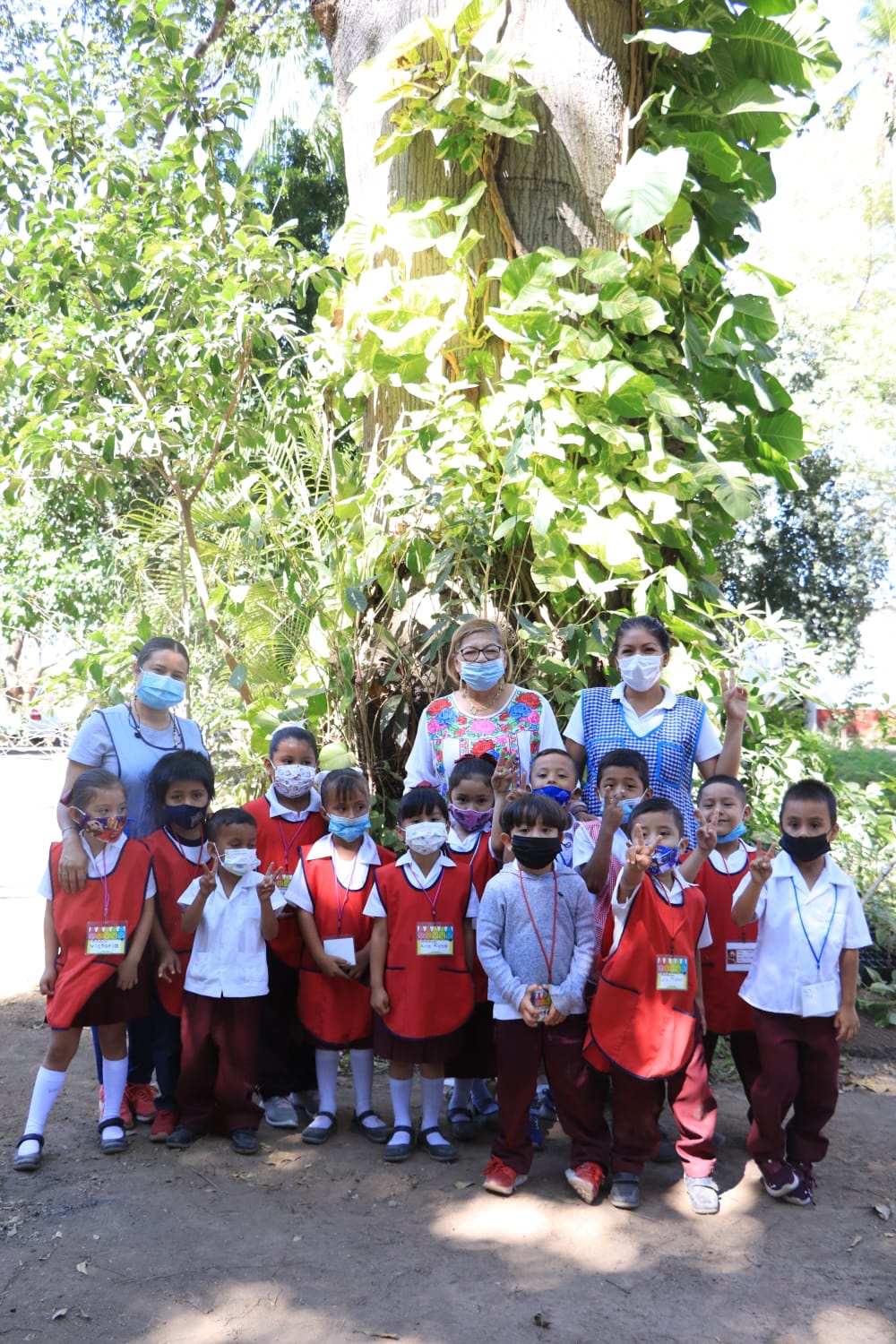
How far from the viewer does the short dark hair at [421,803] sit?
3496 millimetres

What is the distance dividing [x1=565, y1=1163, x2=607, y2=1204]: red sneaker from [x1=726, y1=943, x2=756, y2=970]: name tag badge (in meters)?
0.70

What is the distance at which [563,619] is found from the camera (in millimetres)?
4922

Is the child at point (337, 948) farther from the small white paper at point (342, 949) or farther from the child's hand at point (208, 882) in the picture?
the child's hand at point (208, 882)

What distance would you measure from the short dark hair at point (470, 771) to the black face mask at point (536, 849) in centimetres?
33

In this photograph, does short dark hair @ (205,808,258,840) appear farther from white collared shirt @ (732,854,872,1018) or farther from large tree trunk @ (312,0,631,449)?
large tree trunk @ (312,0,631,449)

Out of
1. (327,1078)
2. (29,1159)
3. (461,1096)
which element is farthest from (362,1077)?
(29,1159)

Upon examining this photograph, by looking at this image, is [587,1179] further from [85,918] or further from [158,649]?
Result: [158,649]

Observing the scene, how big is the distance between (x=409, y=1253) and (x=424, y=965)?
84 cm

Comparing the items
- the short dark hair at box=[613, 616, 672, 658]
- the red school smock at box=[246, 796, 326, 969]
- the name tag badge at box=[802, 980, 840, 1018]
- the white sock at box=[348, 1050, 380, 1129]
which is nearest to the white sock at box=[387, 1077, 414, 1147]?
the white sock at box=[348, 1050, 380, 1129]

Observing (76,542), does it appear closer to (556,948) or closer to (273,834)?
(273,834)

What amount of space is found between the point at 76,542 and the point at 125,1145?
949 centimetres

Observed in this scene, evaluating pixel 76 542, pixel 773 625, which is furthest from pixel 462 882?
pixel 76 542

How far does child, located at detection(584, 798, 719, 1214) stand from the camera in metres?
3.15

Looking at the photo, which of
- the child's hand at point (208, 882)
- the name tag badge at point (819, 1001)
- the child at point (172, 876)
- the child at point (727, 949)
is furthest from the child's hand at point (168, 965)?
the name tag badge at point (819, 1001)
